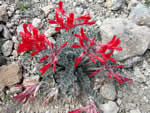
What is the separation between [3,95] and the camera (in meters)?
2.80

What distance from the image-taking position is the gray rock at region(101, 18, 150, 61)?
311cm

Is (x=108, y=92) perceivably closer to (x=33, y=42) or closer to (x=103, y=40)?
(x=103, y=40)

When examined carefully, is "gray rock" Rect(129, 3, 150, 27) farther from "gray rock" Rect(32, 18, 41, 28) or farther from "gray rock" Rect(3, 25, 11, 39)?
"gray rock" Rect(3, 25, 11, 39)

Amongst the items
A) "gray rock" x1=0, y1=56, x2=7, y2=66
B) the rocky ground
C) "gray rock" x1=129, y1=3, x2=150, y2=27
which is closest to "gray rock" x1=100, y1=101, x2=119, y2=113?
the rocky ground

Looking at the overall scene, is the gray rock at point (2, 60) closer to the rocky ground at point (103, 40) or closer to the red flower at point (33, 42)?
the rocky ground at point (103, 40)

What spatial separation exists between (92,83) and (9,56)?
166cm

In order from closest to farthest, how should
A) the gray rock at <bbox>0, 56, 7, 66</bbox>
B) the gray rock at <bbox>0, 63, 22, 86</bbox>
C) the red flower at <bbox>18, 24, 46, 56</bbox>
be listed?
the red flower at <bbox>18, 24, 46, 56</bbox>
the gray rock at <bbox>0, 63, 22, 86</bbox>
the gray rock at <bbox>0, 56, 7, 66</bbox>

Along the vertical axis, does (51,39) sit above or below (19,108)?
above

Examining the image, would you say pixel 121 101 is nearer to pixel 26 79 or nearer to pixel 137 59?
pixel 137 59

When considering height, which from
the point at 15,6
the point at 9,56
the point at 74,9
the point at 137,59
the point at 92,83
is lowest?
the point at 92,83

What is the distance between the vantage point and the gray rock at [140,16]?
3.42 metres

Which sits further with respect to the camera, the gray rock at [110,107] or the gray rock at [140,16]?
the gray rock at [140,16]

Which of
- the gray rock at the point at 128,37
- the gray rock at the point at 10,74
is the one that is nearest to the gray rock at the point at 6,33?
the gray rock at the point at 10,74

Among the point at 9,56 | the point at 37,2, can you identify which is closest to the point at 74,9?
the point at 37,2
